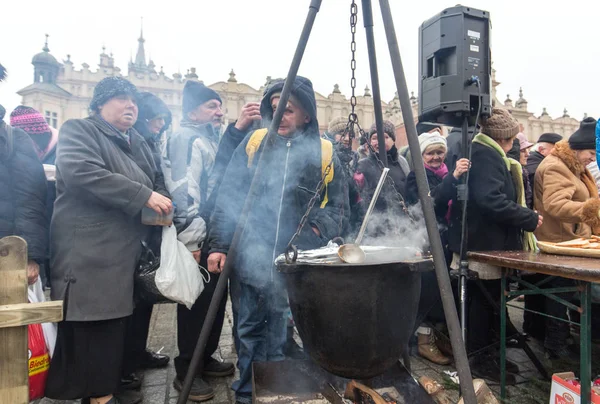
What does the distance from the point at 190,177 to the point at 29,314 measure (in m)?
1.59

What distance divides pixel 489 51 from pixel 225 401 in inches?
137

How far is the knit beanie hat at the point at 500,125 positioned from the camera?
329cm

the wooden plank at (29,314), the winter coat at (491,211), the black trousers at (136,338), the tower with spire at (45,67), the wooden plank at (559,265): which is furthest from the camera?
the tower with spire at (45,67)

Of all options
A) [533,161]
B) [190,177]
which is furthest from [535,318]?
[190,177]

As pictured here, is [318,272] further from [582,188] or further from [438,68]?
[582,188]

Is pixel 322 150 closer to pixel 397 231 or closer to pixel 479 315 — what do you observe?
pixel 397 231

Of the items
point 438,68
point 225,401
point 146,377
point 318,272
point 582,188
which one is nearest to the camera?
point 318,272

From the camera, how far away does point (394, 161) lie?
13.8ft

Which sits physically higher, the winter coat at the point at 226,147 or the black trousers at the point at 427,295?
the winter coat at the point at 226,147

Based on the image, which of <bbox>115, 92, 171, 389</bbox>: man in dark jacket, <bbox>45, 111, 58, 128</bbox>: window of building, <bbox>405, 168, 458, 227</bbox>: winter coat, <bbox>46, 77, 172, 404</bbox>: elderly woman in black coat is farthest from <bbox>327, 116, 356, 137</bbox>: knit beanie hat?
<bbox>45, 111, 58, 128</bbox>: window of building

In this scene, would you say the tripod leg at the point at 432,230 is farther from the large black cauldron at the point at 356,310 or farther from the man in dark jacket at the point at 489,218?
the man in dark jacket at the point at 489,218

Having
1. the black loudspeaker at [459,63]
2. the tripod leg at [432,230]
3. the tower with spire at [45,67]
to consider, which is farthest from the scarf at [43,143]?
the tower with spire at [45,67]

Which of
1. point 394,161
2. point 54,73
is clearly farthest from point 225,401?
point 54,73

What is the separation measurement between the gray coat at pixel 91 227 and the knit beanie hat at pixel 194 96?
3.79 ft
